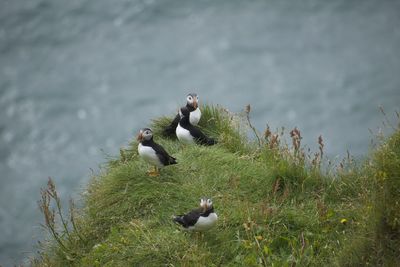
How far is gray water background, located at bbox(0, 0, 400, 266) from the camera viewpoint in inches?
1113

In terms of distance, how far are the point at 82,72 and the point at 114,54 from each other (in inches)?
67.2

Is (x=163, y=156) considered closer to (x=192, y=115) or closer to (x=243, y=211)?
(x=243, y=211)

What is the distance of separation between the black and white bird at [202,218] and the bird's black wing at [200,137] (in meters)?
2.63

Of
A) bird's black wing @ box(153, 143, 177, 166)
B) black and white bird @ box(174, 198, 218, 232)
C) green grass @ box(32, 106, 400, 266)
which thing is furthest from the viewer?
bird's black wing @ box(153, 143, 177, 166)

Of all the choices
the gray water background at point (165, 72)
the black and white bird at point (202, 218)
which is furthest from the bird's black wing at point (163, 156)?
the gray water background at point (165, 72)

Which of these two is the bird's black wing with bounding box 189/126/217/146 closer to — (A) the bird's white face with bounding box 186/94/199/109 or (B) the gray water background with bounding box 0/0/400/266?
(A) the bird's white face with bounding box 186/94/199/109

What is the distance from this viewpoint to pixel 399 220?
722cm

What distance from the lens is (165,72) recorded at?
33.6m

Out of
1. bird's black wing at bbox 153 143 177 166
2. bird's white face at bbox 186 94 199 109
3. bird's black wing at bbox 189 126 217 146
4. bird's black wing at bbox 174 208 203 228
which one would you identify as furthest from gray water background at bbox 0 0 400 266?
bird's black wing at bbox 174 208 203 228

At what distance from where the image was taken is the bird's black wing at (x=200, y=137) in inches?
428

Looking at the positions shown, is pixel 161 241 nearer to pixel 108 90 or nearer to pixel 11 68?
pixel 108 90

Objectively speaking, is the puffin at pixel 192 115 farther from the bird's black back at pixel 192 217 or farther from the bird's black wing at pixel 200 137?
the bird's black back at pixel 192 217

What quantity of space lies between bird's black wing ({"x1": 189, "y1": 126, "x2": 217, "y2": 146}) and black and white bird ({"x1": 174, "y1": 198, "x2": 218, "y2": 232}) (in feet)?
8.62

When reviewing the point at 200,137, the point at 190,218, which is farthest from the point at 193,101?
the point at 190,218
